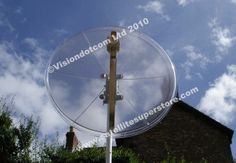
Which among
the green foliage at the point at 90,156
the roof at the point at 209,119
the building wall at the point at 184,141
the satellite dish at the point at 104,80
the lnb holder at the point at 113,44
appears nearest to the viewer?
the lnb holder at the point at 113,44

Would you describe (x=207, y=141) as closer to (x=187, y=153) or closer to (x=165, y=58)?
(x=187, y=153)

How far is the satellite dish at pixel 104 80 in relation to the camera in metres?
5.16

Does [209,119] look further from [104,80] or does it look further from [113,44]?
[113,44]

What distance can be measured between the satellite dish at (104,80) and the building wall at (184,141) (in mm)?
16316

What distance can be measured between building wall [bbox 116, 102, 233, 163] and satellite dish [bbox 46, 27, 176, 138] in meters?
16.3

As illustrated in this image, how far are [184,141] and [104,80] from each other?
1753 cm

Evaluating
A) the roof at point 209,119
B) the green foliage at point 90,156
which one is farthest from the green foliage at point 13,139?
the roof at point 209,119

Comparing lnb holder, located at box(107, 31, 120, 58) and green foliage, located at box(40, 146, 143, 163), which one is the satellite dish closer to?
lnb holder, located at box(107, 31, 120, 58)

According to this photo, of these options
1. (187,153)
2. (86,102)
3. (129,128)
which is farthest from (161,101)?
(187,153)

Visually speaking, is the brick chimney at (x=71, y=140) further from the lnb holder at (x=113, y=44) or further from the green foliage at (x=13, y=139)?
the lnb holder at (x=113, y=44)

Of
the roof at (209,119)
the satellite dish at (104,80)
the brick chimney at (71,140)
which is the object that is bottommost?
the satellite dish at (104,80)

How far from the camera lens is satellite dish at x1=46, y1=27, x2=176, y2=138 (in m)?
5.16

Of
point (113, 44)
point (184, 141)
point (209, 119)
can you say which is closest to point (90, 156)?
point (184, 141)

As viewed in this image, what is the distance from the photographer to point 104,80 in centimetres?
524
